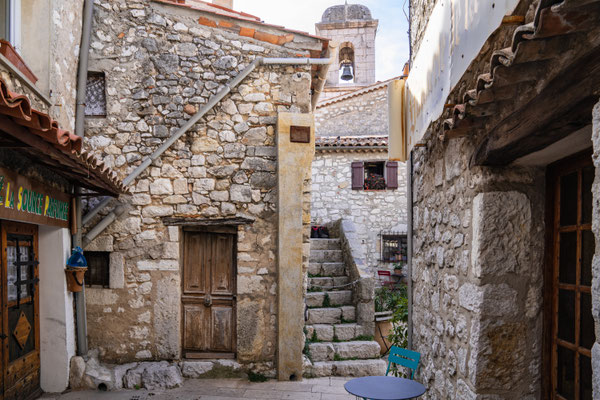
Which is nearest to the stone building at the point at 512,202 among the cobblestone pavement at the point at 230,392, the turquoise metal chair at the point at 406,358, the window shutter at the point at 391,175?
A: the turquoise metal chair at the point at 406,358

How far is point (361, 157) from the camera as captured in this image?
502 inches

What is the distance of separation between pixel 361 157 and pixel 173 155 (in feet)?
25.4

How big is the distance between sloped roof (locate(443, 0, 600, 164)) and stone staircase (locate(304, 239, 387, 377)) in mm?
4455

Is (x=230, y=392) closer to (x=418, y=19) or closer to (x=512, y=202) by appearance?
(x=512, y=202)

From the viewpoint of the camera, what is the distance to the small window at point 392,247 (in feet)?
41.2

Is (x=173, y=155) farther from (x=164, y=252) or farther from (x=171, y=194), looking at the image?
(x=164, y=252)

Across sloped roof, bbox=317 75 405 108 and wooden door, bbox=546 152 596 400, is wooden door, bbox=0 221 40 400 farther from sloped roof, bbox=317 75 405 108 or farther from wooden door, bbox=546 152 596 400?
sloped roof, bbox=317 75 405 108

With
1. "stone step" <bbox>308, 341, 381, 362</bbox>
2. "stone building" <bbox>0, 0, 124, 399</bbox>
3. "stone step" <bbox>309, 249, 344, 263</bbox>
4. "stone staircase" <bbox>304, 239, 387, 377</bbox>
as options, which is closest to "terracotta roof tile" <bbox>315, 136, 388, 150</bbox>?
"stone step" <bbox>309, 249, 344, 263</bbox>

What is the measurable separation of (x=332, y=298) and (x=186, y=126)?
3.68 meters

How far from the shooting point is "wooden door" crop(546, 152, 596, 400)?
225cm

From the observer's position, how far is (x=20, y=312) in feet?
14.8

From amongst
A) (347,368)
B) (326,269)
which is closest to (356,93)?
(326,269)

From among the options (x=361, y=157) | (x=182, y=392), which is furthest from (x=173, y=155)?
(x=361, y=157)

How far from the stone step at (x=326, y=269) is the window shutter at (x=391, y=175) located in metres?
4.96
